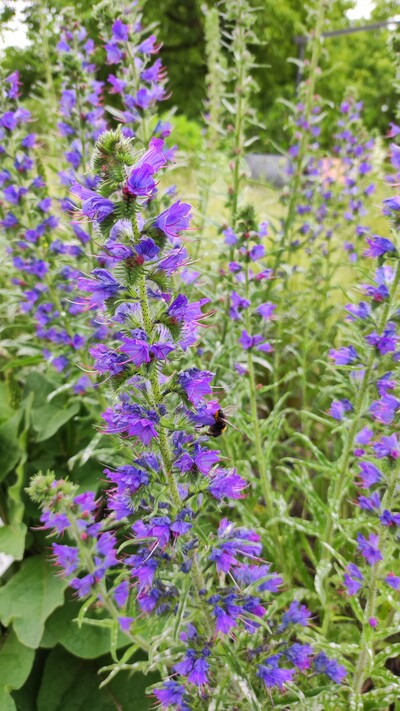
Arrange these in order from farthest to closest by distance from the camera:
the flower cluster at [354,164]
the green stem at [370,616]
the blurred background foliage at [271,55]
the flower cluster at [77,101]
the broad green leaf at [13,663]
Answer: the blurred background foliage at [271,55] → the flower cluster at [354,164] → the flower cluster at [77,101] → the broad green leaf at [13,663] → the green stem at [370,616]

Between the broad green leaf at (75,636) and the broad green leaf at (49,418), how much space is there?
0.85 metres

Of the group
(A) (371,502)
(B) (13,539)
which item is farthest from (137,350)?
(B) (13,539)

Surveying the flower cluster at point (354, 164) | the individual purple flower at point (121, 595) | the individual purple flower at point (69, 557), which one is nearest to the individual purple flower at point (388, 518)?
the individual purple flower at point (121, 595)

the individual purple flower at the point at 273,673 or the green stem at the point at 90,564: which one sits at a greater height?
the green stem at the point at 90,564

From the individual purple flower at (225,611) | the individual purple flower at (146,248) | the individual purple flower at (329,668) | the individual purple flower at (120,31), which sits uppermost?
the individual purple flower at (120,31)

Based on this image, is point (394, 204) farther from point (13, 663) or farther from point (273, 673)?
point (13, 663)

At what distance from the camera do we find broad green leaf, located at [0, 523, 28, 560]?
7.72ft

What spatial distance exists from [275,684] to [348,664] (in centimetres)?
49

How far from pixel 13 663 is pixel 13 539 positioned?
497 millimetres

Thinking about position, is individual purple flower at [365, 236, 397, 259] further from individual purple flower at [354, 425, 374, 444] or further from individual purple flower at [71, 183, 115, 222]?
individual purple flower at [71, 183, 115, 222]

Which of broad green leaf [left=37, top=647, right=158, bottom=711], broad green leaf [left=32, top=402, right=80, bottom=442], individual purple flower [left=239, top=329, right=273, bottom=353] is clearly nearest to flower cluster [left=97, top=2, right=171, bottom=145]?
individual purple flower [left=239, top=329, right=273, bottom=353]

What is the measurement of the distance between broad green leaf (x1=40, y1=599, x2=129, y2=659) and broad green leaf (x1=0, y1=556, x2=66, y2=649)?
0.40ft

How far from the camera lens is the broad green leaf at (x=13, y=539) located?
92.7 inches

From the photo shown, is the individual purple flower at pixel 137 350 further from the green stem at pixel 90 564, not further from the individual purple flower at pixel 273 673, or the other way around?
the individual purple flower at pixel 273 673
